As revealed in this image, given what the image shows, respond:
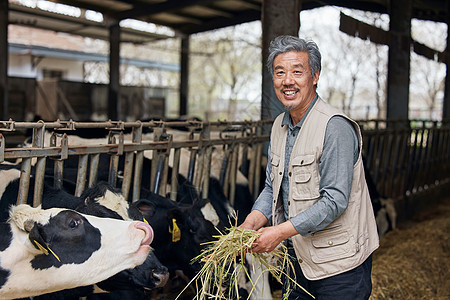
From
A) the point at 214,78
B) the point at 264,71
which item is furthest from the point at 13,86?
the point at 214,78

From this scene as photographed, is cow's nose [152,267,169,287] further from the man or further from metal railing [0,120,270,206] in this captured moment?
metal railing [0,120,270,206]

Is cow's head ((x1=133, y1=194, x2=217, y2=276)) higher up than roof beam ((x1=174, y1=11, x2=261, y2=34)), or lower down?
lower down

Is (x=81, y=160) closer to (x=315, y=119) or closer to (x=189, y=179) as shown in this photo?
(x=189, y=179)

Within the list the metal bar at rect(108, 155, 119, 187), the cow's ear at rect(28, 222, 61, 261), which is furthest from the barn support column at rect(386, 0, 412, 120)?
the cow's ear at rect(28, 222, 61, 261)

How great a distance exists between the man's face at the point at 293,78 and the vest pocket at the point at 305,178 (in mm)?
259

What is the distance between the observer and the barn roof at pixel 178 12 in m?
9.39

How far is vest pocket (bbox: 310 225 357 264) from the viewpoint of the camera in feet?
7.19

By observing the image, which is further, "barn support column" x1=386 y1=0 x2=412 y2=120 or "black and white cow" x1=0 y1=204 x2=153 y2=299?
"barn support column" x1=386 y1=0 x2=412 y2=120

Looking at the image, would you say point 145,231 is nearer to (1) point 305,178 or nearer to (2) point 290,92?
(1) point 305,178

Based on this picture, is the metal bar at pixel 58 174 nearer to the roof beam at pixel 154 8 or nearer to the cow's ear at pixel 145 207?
the cow's ear at pixel 145 207

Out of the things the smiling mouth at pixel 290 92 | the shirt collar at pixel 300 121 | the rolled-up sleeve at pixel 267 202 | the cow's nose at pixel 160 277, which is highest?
the smiling mouth at pixel 290 92

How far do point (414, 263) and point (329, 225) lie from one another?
3.37 m

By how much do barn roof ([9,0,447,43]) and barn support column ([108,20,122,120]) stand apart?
1.04 feet

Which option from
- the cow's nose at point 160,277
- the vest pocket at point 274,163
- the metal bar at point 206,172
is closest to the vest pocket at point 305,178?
the vest pocket at point 274,163
